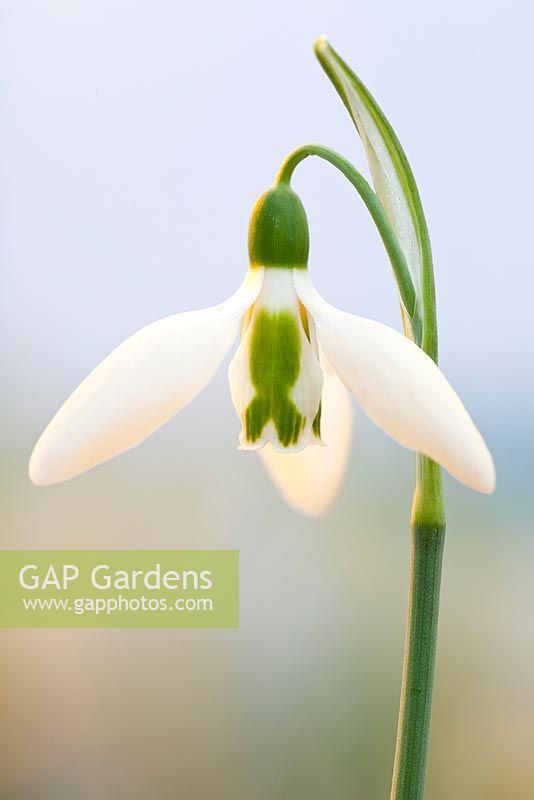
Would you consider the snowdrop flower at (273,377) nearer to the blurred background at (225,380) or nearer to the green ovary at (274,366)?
the green ovary at (274,366)

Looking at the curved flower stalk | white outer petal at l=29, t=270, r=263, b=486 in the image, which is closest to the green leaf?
the curved flower stalk

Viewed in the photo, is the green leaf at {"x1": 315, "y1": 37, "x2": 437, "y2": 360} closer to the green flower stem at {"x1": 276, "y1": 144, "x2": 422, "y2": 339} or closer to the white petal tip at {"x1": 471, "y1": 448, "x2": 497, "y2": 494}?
the green flower stem at {"x1": 276, "y1": 144, "x2": 422, "y2": 339}

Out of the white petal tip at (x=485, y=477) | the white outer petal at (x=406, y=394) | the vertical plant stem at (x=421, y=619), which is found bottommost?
the vertical plant stem at (x=421, y=619)

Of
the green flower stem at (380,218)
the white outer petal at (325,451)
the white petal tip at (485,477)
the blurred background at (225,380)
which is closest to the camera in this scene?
the white petal tip at (485,477)

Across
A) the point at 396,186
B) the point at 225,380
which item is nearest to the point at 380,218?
the point at 396,186

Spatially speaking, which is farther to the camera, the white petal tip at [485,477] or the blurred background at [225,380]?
the blurred background at [225,380]

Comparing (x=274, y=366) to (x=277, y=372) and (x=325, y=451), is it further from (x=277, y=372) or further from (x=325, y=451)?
(x=325, y=451)

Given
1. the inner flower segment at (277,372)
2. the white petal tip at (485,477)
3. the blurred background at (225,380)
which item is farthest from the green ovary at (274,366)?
the blurred background at (225,380)
